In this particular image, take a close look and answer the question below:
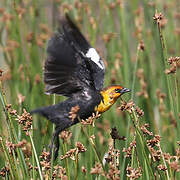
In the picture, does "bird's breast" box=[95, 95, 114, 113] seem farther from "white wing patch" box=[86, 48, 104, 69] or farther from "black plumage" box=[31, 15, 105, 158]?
"white wing patch" box=[86, 48, 104, 69]

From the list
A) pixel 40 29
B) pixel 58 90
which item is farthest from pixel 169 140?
pixel 40 29

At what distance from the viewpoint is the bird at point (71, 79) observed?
86.0 inches

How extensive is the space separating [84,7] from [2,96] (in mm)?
2023

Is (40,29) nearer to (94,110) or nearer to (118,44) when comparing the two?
(118,44)

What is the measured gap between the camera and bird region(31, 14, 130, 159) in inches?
86.0

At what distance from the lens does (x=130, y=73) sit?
3539 mm

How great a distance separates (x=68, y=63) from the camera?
2217mm

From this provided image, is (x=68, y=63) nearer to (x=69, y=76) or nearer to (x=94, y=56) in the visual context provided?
(x=69, y=76)

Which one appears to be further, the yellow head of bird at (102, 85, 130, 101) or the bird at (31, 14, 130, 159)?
the yellow head of bird at (102, 85, 130, 101)

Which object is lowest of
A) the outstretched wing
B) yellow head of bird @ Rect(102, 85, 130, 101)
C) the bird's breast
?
the bird's breast

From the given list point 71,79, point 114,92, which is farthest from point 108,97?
point 71,79

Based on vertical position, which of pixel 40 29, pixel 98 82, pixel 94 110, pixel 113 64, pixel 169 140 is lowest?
pixel 169 140

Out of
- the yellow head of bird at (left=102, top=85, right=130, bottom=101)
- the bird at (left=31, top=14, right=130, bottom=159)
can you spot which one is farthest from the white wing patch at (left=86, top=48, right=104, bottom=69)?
the yellow head of bird at (left=102, top=85, right=130, bottom=101)

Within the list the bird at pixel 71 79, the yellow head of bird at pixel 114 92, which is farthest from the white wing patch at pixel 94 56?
the yellow head of bird at pixel 114 92
